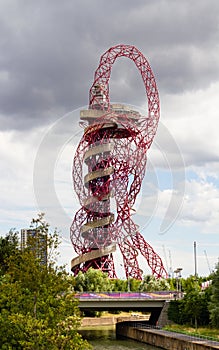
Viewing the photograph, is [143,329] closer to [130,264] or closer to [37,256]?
[130,264]

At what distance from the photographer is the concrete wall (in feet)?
132

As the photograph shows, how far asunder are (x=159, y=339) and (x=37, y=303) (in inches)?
1077

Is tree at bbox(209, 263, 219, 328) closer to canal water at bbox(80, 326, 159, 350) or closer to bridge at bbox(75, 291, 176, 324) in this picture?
canal water at bbox(80, 326, 159, 350)

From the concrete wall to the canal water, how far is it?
2.34 ft

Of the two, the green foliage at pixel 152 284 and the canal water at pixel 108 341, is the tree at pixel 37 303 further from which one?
the green foliage at pixel 152 284

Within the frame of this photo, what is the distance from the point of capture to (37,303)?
22.8m

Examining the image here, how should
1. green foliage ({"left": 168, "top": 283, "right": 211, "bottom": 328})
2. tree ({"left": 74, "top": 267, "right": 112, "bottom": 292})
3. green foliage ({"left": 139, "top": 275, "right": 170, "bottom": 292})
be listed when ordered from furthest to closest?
1. tree ({"left": 74, "top": 267, "right": 112, "bottom": 292})
2. green foliage ({"left": 139, "top": 275, "right": 170, "bottom": 292})
3. green foliage ({"left": 168, "top": 283, "right": 211, "bottom": 328})

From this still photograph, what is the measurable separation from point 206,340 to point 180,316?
13210 mm

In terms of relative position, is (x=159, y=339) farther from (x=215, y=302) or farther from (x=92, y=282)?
(x=92, y=282)

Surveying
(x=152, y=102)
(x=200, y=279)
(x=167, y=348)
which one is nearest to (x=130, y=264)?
(x=200, y=279)

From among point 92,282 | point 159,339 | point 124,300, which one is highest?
point 92,282

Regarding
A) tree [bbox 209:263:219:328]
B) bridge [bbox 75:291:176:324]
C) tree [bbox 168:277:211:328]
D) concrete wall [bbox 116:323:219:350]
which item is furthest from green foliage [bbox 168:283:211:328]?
tree [bbox 209:263:219:328]

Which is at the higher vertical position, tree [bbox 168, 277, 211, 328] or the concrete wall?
tree [bbox 168, 277, 211, 328]

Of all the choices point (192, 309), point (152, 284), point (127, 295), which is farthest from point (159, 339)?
point (152, 284)
